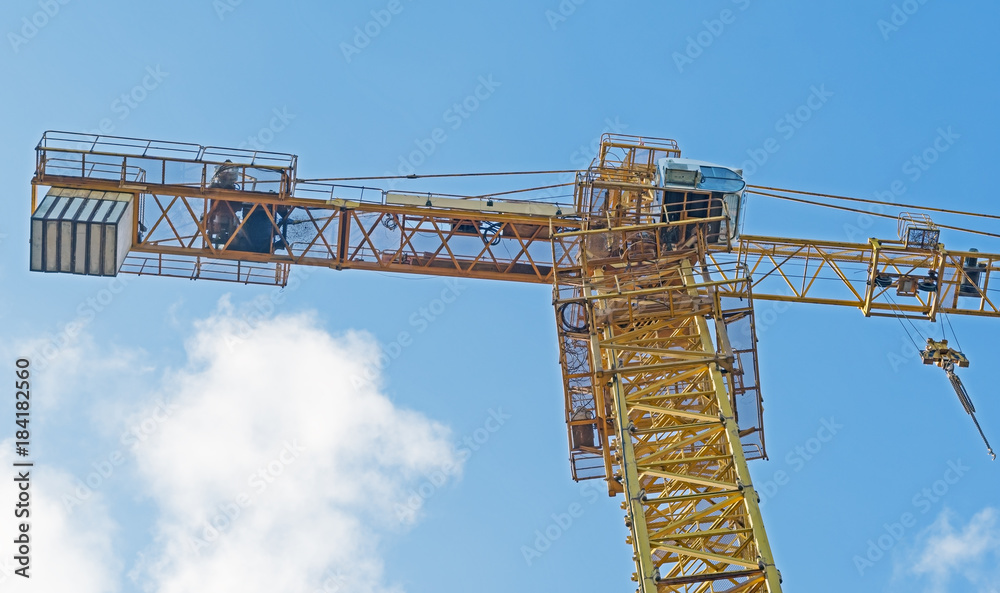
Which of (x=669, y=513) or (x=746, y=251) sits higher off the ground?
(x=746, y=251)

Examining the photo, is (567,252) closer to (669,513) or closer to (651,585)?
(669,513)

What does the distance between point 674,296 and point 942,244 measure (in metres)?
9.87

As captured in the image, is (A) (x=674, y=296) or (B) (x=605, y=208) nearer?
(A) (x=674, y=296)

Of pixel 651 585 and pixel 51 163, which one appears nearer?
pixel 651 585

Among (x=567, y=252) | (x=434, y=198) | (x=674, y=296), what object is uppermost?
(x=434, y=198)

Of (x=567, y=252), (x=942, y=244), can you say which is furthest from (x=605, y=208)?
(x=942, y=244)

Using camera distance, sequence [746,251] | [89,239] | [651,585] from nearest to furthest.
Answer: [651,585]
[89,239]
[746,251]

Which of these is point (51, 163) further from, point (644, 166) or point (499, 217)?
point (644, 166)

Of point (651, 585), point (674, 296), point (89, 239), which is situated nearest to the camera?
point (651, 585)

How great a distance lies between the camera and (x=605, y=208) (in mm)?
34531

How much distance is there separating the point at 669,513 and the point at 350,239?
1291cm

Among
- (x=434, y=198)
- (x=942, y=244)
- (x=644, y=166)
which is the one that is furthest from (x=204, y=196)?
(x=942, y=244)

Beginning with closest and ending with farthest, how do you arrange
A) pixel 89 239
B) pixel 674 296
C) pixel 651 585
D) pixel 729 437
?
pixel 651 585 → pixel 729 437 → pixel 674 296 → pixel 89 239

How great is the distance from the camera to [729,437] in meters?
26.2
